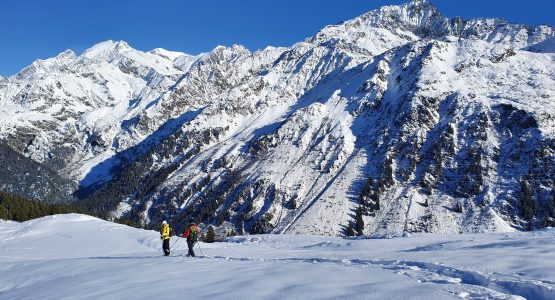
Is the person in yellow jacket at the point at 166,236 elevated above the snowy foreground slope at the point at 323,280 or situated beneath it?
elevated above

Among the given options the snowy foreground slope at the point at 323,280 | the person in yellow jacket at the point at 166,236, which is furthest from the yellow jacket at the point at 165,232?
the snowy foreground slope at the point at 323,280

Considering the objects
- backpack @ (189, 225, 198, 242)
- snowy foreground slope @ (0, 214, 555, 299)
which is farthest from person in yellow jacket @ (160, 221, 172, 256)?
snowy foreground slope @ (0, 214, 555, 299)

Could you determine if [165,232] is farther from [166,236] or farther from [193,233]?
[193,233]

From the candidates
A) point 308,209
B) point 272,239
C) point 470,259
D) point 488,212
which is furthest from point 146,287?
point 308,209

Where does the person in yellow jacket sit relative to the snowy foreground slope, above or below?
above

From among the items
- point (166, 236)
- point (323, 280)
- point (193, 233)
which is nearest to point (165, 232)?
point (166, 236)

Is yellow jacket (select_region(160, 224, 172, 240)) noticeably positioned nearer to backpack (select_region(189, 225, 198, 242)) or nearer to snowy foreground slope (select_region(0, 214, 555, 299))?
backpack (select_region(189, 225, 198, 242))

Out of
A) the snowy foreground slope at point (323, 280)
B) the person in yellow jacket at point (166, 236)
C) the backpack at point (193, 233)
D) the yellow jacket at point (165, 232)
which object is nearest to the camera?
the snowy foreground slope at point (323, 280)

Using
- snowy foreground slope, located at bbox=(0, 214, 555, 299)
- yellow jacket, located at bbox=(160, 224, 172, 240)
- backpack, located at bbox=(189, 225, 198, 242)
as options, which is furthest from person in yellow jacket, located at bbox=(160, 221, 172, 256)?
snowy foreground slope, located at bbox=(0, 214, 555, 299)

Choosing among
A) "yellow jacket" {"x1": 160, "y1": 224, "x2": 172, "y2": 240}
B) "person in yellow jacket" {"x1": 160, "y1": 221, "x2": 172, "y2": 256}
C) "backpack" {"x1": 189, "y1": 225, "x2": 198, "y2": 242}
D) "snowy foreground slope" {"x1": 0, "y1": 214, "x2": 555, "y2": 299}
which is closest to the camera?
"snowy foreground slope" {"x1": 0, "y1": 214, "x2": 555, "y2": 299}

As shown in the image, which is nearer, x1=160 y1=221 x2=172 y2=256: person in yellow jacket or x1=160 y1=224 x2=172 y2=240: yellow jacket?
x1=160 y1=221 x2=172 y2=256: person in yellow jacket

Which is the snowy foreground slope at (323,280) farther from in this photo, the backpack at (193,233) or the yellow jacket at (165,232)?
the backpack at (193,233)

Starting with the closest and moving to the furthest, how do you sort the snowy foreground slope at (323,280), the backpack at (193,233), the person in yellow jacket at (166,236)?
the snowy foreground slope at (323,280), the backpack at (193,233), the person in yellow jacket at (166,236)

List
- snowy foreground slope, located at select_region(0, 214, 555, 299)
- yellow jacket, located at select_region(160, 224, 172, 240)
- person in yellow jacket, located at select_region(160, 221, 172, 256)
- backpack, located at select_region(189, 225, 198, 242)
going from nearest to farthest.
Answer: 1. snowy foreground slope, located at select_region(0, 214, 555, 299)
2. backpack, located at select_region(189, 225, 198, 242)
3. person in yellow jacket, located at select_region(160, 221, 172, 256)
4. yellow jacket, located at select_region(160, 224, 172, 240)
